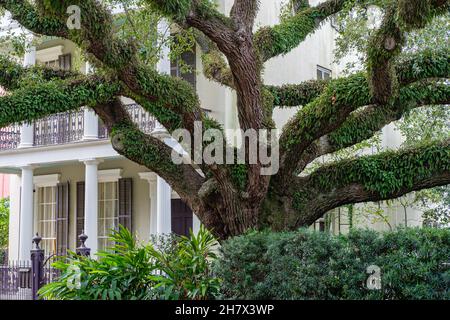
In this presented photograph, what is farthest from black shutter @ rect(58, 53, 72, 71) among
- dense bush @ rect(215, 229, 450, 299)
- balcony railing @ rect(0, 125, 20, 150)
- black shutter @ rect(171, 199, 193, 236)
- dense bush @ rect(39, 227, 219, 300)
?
dense bush @ rect(215, 229, 450, 299)

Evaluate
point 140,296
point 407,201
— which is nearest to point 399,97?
point 140,296

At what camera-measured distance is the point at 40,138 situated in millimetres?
16969

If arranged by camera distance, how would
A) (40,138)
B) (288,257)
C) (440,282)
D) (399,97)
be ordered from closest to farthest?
(440,282), (288,257), (399,97), (40,138)

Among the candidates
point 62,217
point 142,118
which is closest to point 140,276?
point 142,118

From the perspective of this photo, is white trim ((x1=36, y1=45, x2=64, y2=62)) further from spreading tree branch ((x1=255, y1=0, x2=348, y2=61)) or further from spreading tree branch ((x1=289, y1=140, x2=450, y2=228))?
spreading tree branch ((x1=289, y1=140, x2=450, y2=228))

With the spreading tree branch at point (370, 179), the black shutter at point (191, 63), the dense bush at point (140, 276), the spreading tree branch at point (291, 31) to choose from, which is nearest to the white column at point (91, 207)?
the black shutter at point (191, 63)

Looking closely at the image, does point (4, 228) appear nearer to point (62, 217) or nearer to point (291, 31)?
point (62, 217)

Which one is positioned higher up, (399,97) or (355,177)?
(399,97)

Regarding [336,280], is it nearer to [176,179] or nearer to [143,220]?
[176,179]

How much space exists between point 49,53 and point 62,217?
465cm

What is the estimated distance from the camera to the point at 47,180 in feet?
61.9

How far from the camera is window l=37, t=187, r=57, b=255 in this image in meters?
18.6

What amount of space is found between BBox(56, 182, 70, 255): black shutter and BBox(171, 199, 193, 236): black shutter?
3437 millimetres
